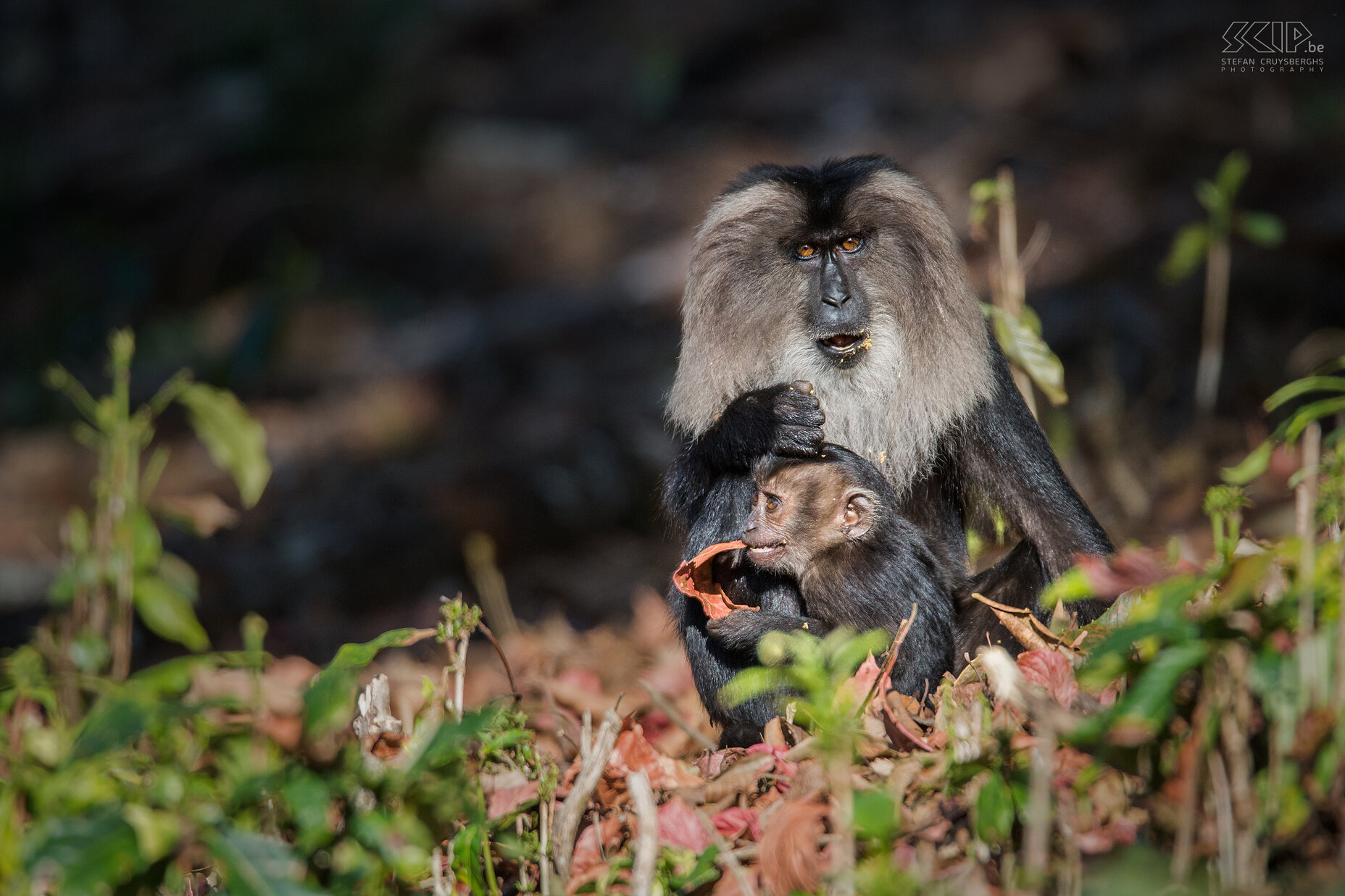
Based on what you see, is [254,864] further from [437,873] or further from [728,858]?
[728,858]

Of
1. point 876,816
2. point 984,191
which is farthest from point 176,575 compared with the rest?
point 984,191

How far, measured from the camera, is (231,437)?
9.37 feet

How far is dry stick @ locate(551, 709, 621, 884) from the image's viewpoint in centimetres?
238

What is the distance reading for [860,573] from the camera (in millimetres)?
3350

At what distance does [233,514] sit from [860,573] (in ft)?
5.88

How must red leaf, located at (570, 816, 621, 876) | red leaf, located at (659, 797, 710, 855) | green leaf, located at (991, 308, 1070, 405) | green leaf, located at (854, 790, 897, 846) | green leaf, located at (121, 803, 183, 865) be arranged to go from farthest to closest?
1. green leaf, located at (991, 308, 1070, 405)
2. red leaf, located at (570, 816, 621, 876)
3. red leaf, located at (659, 797, 710, 855)
4. green leaf, located at (854, 790, 897, 846)
5. green leaf, located at (121, 803, 183, 865)

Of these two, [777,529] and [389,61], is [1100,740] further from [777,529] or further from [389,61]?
[389,61]

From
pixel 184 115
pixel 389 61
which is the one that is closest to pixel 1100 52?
pixel 389 61

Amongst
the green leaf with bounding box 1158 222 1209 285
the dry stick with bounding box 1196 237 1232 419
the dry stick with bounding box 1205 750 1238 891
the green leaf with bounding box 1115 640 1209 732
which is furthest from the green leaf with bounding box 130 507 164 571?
the dry stick with bounding box 1196 237 1232 419

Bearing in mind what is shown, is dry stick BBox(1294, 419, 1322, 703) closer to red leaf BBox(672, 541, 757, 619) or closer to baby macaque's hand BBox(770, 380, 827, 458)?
baby macaque's hand BBox(770, 380, 827, 458)

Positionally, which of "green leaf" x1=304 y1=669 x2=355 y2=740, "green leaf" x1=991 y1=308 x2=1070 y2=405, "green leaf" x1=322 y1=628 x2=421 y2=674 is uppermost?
"green leaf" x1=991 y1=308 x2=1070 y2=405

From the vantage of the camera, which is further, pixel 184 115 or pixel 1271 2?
pixel 184 115

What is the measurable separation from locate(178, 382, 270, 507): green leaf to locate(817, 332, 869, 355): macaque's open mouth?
168cm

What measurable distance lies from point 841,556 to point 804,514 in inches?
6.5
